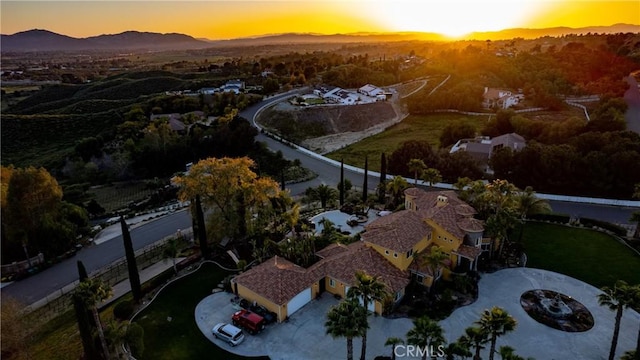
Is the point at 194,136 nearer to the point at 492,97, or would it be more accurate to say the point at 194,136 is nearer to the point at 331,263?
the point at 331,263

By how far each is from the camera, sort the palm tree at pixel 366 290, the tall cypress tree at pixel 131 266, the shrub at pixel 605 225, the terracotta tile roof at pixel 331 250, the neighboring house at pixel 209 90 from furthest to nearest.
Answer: the neighboring house at pixel 209 90, the shrub at pixel 605 225, the terracotta tile roof at pixel 331 250, the tall cypress tree at pixel 131 266, the palm tree at pixel 366 290

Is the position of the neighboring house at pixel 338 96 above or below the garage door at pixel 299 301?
above

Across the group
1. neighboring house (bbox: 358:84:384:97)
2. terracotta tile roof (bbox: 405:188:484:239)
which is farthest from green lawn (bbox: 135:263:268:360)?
neighboring house (bbox: 358:84:384:97)

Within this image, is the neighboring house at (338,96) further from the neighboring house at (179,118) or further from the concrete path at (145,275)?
the concrete path at (145,275)

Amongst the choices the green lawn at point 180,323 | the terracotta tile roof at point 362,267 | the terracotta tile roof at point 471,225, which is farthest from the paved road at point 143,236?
the terracotta tile roof at point 362,267

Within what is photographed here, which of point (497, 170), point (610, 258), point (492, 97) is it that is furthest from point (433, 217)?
point (492, 97)

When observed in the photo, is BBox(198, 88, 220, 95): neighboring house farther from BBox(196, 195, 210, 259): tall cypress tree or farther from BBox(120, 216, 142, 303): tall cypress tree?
BBox(120, 216, 142, 303): tall cypress tree

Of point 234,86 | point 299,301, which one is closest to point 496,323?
point 299,301
